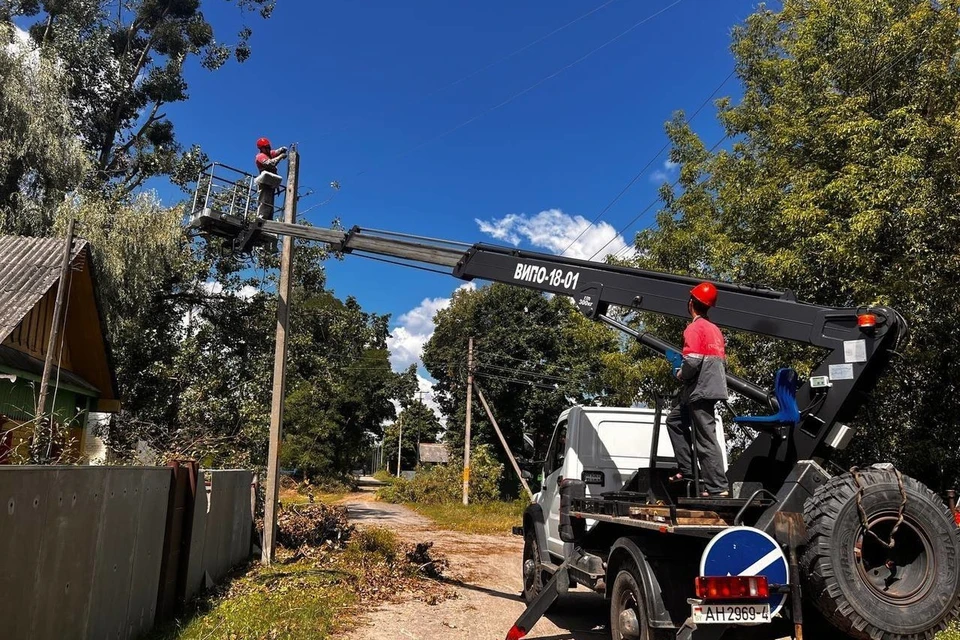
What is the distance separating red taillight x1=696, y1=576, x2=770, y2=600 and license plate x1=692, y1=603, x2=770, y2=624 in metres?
0.06

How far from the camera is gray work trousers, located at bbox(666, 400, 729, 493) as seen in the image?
5160mm

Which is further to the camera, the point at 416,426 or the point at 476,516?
the point at 416,426

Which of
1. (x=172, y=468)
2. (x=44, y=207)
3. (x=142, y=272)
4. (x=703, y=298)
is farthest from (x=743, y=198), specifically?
(x=44, y=207)

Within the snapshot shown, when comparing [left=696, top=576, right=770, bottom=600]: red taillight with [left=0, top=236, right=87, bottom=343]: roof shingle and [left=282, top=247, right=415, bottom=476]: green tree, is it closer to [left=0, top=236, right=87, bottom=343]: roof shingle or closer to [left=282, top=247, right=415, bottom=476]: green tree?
[left=0, top=236, right=87, bottom=343]: roof shingle

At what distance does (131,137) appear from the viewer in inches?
1041

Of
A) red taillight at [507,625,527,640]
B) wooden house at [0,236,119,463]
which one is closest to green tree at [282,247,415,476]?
wooden house at [0,236,119,463]

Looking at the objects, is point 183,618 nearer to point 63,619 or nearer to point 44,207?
point 63,619

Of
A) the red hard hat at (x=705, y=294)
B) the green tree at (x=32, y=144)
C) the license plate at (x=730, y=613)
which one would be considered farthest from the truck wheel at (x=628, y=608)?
the green tree at (x=32, y=144)

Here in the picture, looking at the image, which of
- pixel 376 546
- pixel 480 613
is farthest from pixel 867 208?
pixel 376 546

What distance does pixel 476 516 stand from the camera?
2572 centimetres

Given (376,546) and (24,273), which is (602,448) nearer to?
(376,546)

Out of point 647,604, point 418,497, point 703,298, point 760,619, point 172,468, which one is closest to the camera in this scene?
point 760,619

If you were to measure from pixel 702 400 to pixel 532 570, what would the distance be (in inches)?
173

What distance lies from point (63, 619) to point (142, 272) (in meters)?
15.3
